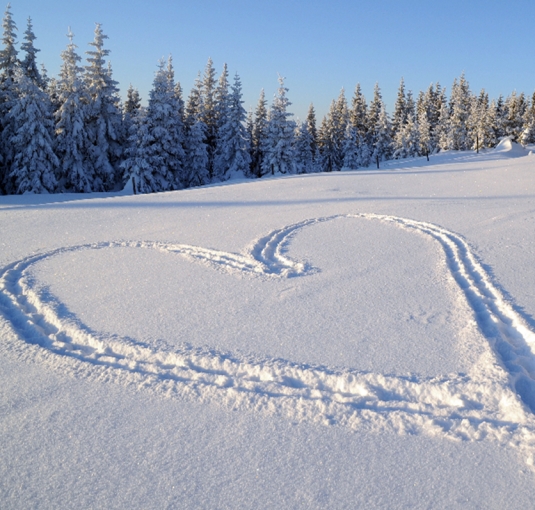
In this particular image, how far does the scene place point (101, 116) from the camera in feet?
96.9

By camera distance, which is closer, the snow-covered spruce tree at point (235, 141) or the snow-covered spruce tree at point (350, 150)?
the snow-covered spruce tree at point (235, 141)

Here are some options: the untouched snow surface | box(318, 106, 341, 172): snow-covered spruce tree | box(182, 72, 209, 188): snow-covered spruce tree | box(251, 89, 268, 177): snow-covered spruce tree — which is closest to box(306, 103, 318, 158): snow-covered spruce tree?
box(318, 106, 341, 172): snow-covered spruce tree

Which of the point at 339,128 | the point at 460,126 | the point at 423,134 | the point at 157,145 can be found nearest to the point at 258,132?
the point at 339,128

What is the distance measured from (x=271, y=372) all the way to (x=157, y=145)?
29045 millimetres

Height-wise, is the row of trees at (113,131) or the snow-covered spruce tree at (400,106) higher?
the snow-covered spruce tree at (400,106)

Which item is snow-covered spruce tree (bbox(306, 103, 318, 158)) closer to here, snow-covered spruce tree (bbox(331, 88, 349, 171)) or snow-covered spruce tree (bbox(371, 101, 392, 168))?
snow-covered spruce tree (bbox(331, 88, 349, 171))

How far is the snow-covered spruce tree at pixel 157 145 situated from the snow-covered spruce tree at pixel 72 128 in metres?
2.91

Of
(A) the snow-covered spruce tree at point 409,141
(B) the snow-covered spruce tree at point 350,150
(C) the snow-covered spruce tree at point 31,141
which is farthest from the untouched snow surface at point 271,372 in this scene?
(A) the snow-covered spruce tree at point 409,141

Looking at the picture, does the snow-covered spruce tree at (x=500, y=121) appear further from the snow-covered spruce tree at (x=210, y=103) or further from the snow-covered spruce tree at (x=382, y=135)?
the snow-covered spruce tree at (x=210, y=103)

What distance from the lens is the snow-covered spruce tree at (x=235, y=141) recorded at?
36062 mm

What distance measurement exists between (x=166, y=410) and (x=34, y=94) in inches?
1120

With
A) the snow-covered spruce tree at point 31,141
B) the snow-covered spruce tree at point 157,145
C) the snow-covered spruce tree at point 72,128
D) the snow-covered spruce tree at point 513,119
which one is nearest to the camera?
the snow-covered spruce tree at point 31,141

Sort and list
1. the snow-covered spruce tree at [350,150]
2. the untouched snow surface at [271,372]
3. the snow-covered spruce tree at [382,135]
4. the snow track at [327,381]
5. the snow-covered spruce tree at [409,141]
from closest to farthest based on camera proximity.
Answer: the untouched snow surface at [271,372], the snow track at [327,381], the snow-covered spruce tree at [350,150], the snow-covered spruce tree at [409,141], the snow-covered spruce tree at [382,135]

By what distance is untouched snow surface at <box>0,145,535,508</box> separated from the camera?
256cm
